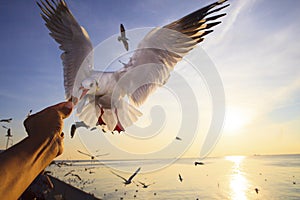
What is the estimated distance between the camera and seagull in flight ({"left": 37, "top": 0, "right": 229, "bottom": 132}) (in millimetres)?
4359

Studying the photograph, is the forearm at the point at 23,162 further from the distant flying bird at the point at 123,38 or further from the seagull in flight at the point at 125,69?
the distant flying bird at the point at 123,38

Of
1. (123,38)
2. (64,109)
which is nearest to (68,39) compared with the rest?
(123,38)

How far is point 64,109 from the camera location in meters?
1.36

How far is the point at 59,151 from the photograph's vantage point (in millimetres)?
1208

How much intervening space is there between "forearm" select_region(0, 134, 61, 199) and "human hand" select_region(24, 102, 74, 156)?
0.05ft

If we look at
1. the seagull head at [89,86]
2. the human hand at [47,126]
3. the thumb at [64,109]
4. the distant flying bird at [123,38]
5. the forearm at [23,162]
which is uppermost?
the distant flying bird at [123,38]

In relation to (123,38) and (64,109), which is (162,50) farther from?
(64,109)

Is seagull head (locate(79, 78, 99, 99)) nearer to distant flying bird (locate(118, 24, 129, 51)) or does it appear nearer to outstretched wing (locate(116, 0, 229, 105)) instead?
outstretched wing (locate(116, 0, 229, 105))

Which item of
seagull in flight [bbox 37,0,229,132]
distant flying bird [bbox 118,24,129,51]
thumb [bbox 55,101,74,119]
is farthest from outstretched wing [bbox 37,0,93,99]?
thumb [bbox 55,101,74,119]

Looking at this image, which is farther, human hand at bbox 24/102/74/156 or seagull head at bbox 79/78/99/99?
seagull head at bbox 79/78/99/99

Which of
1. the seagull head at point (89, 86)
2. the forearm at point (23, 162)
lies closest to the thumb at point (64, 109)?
the forearm at point (23, 162)

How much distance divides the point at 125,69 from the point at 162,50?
91 centimetres

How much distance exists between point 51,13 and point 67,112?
5.04m

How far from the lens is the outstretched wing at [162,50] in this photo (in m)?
4.52
